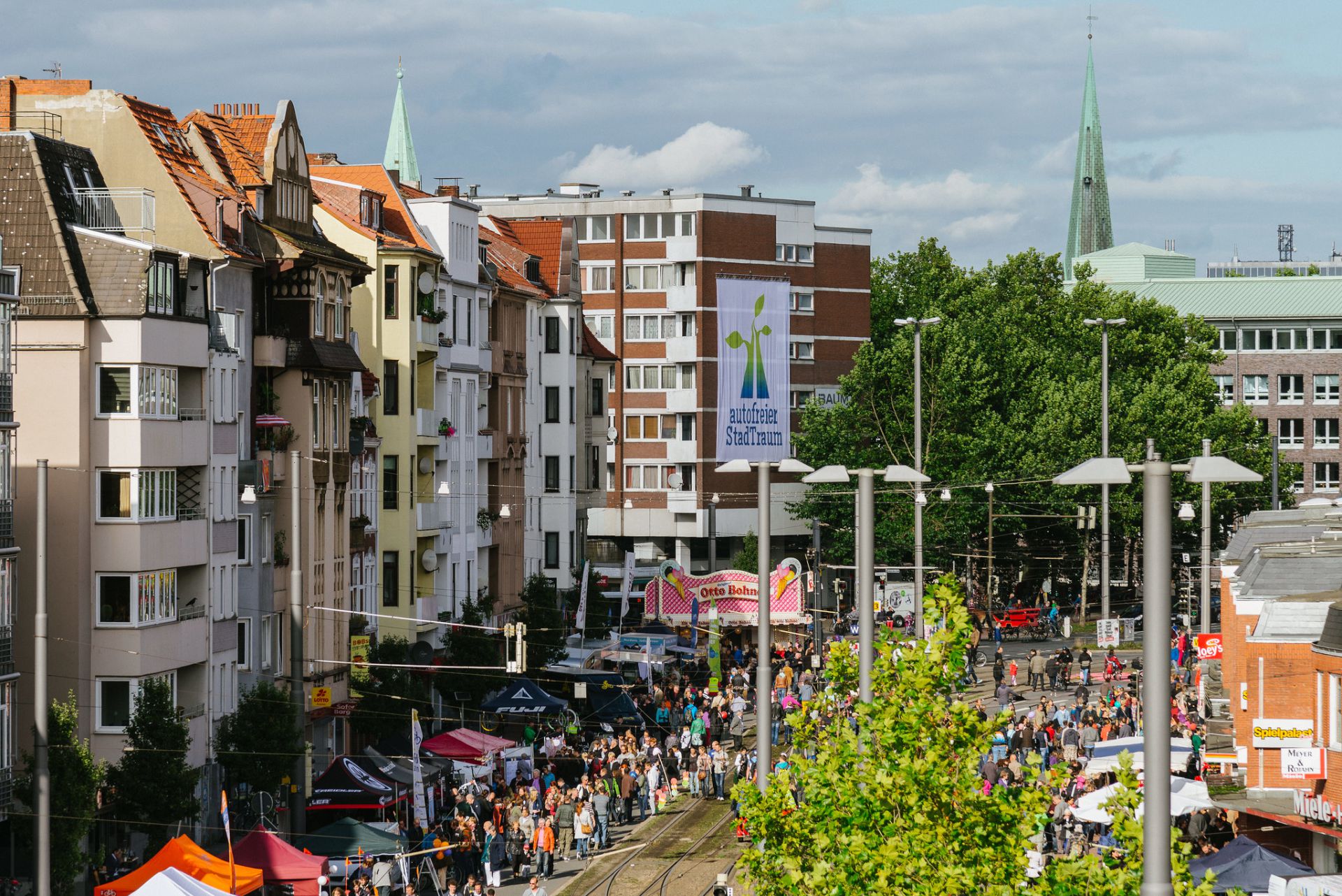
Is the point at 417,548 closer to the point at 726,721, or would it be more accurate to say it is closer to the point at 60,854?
the point at 726,721

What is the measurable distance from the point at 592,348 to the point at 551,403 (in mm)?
7435

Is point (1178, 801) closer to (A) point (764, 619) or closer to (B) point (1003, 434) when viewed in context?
(A) point (764, 619)

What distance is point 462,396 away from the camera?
6612 centimetres

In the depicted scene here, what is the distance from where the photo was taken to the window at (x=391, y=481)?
58812 millimetres

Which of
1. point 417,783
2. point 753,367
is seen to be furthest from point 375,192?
point 753,367

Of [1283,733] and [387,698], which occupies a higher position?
[1283,733]

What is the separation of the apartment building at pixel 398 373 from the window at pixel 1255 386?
80642 millimetres

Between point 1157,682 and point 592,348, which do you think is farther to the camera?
point 592,348

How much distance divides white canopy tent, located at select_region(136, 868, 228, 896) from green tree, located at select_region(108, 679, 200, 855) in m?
8.40

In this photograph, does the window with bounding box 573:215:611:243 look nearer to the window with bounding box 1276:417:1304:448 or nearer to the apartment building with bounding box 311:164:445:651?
the apartment building with bounding box 311:164:445:651

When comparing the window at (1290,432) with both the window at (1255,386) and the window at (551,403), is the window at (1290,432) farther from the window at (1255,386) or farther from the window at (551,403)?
the window at (551,403)

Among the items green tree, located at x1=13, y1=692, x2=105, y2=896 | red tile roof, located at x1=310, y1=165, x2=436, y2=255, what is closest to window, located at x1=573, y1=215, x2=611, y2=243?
red tile roof, located at x1=310, y1=165, x2=436, y2=255

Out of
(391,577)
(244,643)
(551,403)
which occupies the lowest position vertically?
(244,643)

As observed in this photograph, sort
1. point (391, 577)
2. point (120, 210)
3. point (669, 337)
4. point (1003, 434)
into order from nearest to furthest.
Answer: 1. point (120, 210)
2. point (391, 577)
3. point (1003, 434)
4. point (669, 337)
